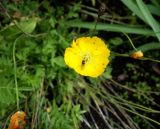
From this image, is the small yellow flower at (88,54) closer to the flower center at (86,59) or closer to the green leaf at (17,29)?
the flower center at (86,59)

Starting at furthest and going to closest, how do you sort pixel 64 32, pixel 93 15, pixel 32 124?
1. pixel 93 15
2. pixel 64 32
3. pixel 32 124

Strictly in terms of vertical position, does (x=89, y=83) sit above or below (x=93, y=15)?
below

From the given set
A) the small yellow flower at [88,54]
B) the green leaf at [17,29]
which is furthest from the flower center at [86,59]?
the green leaf at [17,29]

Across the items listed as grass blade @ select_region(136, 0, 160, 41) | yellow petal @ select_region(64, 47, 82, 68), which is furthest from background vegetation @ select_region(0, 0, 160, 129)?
yellow petal @ select_region(64, 47, 82, 68)

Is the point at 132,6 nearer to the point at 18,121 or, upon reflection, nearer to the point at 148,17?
the point at 148,17

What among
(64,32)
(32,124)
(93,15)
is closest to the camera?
(32,124)

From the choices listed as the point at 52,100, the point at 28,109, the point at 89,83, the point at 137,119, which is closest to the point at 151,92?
the point at 137,119

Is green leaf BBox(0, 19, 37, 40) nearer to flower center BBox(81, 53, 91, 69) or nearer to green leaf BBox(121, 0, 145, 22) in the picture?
flower center BBox(81, 53, 91, 69)

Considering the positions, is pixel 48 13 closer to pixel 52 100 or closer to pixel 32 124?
pixel 52 100
